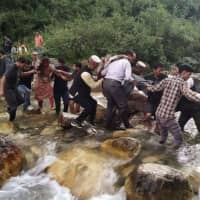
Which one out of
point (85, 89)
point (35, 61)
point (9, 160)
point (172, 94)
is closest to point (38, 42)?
point (35, 61)

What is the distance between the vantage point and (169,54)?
77.8ft

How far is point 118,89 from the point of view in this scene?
808 cm

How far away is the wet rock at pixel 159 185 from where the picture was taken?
6.07 metres

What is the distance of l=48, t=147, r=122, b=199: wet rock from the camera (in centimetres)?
681

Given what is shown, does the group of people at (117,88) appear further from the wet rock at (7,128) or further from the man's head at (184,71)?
the wet rock at (7,128)

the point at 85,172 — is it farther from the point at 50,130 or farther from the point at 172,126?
the point at 50,130

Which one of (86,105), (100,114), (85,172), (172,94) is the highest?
(172,94)

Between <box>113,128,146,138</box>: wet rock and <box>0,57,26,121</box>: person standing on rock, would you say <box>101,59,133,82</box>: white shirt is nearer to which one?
<box>113,128,146,138</box>: wet rock

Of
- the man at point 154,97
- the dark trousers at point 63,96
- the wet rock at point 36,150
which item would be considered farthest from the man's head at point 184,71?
the dark trousers at point 63,96

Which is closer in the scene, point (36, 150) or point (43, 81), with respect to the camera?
point (36, 150)

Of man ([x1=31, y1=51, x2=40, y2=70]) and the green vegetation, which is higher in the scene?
man ([x1=31, y1=51, x2=40, y2=70])

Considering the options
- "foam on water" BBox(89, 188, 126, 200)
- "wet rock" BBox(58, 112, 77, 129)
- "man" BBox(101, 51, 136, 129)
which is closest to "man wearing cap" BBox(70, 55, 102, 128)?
"wet rock" BBox(58, 112, 77, 129)

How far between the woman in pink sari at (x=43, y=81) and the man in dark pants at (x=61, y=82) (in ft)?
0.67

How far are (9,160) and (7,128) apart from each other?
2.12 meters
